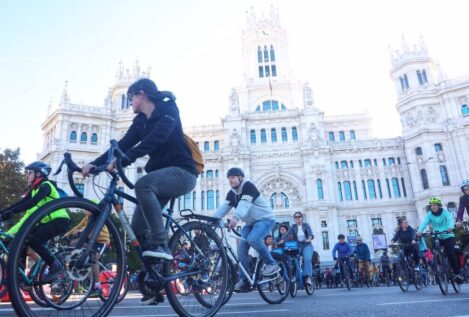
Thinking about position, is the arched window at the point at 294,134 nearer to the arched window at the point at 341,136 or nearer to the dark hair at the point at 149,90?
the arched window at the point at 341,136

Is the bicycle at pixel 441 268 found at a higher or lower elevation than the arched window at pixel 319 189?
lower

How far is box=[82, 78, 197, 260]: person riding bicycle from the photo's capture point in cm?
346

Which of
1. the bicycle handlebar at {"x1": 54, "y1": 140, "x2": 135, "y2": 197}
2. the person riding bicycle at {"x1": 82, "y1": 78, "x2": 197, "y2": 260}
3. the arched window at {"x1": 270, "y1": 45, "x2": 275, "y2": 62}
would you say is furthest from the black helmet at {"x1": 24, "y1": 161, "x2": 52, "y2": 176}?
the arched window at {"x1": 270, "y1": 45, "x2": 275, "y2": 62}

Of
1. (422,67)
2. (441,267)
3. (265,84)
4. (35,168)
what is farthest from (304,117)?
(35,168)

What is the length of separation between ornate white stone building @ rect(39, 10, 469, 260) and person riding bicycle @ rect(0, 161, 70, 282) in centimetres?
3762

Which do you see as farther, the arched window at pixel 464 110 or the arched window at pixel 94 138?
the arched window at pixel 94 138

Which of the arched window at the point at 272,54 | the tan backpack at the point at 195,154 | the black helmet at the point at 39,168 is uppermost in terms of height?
the arched window at the point at 272,54

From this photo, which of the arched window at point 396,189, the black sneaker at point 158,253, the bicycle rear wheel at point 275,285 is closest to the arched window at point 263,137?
the arched window at point 396,189

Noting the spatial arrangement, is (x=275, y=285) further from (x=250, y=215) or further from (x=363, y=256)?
(x=363, y=256)

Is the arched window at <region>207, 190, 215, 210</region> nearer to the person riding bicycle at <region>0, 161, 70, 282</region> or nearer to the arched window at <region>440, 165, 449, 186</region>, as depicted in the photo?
the arched window at <region>440, 165, 449, 186</region>

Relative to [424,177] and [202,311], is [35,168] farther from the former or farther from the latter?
[424,177]

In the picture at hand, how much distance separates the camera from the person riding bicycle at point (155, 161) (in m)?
3.46

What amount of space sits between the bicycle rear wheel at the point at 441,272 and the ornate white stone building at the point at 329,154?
1350 inches

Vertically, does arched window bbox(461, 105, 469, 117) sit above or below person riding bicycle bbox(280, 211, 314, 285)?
above
